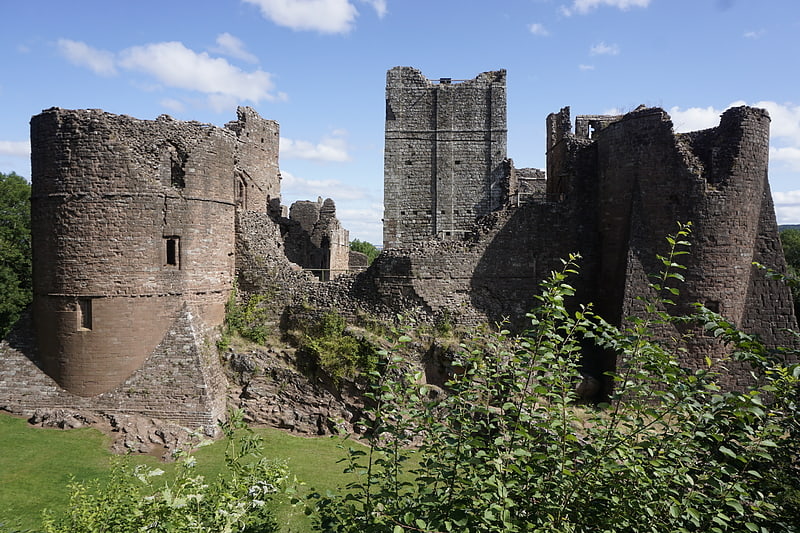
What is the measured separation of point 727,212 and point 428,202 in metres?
11.5

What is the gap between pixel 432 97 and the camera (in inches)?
885

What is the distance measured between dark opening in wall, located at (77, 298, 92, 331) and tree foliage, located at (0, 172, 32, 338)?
10.0 metres

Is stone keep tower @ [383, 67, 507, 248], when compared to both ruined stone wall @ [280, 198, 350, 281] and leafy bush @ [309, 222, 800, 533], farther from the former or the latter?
leafy bush @ [309, 222, 800, 533]

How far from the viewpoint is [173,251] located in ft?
46.8

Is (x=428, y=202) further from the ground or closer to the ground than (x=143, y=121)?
closer to the ground

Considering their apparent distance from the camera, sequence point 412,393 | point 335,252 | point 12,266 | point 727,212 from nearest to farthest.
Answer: point 412,393
point 727,212
point 12,266
point 335,252

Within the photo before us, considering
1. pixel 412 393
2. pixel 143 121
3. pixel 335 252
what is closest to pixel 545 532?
pixel 412 393

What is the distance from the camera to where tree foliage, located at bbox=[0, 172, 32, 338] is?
21.1m

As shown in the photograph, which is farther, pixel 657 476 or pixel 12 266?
pixel 12 266

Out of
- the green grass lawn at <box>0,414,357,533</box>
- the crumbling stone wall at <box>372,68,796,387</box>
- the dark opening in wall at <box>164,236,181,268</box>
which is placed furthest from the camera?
the dark opening in wall at <box>164,236,181,268</box>

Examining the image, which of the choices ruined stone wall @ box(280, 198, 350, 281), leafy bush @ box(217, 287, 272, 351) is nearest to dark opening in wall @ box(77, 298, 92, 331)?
leafy bush @ box(217, 287, 272, 351)

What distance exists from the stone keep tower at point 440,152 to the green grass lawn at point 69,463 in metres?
11.2

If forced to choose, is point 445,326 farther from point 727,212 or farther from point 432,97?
point 432,97

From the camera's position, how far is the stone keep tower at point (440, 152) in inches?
882
